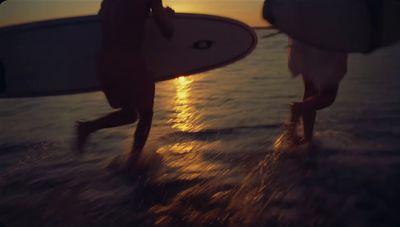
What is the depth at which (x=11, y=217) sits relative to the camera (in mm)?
2359

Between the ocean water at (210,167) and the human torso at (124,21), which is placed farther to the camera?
the human torso at (124,21)

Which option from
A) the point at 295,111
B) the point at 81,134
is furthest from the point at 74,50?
the point at 295,111

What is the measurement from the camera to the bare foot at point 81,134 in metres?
3.09

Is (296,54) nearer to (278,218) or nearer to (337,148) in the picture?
(337,148)

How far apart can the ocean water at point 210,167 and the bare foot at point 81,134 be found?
0.45 ft

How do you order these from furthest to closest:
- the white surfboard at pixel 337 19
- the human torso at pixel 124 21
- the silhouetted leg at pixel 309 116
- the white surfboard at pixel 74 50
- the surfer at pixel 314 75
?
the white surfboard at pixel 74 50 → the white surfboard at pixel 337 19 → the silhouetted leg at pixel 309 116 → the surfer at pixel 314 75 → the human torso at pixel 124 21

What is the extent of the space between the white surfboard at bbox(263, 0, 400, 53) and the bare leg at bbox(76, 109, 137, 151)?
1431 mm

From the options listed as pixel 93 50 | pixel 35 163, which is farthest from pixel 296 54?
pixel 35 163

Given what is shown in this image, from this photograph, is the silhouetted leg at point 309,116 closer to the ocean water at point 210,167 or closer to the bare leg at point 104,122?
the ocean water at point 210,167

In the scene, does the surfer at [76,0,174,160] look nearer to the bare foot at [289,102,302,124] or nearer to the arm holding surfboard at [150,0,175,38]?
the arm holding surfboard at [150,0,175,38]

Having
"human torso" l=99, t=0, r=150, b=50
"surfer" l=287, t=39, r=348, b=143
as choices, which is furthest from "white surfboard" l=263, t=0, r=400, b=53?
"human torso" l=99, t=0, r=150, b=50

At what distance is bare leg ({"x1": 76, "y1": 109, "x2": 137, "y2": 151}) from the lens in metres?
3.08

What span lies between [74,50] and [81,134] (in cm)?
109

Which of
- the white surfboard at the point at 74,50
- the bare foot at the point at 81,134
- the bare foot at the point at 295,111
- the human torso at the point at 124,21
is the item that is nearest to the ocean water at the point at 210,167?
the bare foot at the point at 81,134
